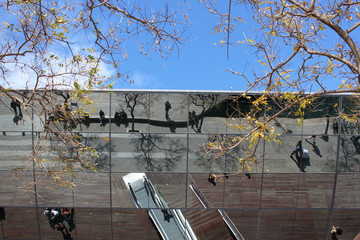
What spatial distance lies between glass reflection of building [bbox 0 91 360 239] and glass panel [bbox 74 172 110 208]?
1.4 inches

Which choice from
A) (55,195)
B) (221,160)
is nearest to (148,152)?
(221,160)

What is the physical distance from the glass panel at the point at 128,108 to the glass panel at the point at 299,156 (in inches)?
179

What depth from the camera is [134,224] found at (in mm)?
10906

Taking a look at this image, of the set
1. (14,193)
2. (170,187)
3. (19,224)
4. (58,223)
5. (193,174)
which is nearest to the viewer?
(193,174)

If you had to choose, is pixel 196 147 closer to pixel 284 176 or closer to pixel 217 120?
pixel 217 120

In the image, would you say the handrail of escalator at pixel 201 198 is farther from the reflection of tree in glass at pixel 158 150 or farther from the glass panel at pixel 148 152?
the reflection of tree in glass at pixel 158 150

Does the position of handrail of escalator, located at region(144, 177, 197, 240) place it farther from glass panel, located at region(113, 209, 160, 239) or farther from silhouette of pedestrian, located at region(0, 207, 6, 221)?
silhouette of pedestrian, located at region(0, 207, 6, 221)

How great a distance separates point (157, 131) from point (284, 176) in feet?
15.9

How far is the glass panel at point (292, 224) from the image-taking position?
10898 mm

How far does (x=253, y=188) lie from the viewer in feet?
34.9

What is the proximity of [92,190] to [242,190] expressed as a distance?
543 centimetres

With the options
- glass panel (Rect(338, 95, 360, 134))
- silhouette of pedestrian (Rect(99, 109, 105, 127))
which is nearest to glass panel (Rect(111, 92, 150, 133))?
silhouette of pedestrian (Rect(99, 109, 105, 127))

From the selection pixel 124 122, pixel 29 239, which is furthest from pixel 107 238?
pixel 124 122

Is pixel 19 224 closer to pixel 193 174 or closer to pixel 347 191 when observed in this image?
pixel 193 174
